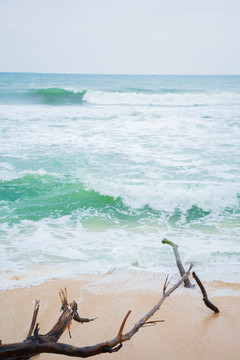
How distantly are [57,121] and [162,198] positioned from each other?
12022 millimetres

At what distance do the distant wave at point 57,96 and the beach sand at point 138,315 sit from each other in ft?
89.7

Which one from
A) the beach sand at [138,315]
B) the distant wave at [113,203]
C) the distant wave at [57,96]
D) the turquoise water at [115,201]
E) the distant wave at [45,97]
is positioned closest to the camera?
the beach sand at [138,315]

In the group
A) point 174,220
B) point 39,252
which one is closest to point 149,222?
point 174,220

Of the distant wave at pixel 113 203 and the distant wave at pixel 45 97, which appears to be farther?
the distant wave at pixel 45 97

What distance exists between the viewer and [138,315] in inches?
125

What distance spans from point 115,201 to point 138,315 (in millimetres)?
4136

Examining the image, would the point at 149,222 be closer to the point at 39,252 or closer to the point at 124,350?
the point at 39,252

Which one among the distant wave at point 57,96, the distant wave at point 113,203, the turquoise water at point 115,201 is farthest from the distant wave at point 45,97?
the distant wave at point 113,203

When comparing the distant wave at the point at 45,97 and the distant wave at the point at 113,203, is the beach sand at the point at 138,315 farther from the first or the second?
the distant wave at the point at 45,97

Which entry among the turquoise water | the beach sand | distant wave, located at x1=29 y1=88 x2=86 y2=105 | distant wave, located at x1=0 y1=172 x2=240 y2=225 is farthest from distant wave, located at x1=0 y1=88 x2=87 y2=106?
the beach sand

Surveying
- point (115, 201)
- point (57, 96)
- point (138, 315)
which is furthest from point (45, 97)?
point (138, 315)

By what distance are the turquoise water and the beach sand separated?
364 mm

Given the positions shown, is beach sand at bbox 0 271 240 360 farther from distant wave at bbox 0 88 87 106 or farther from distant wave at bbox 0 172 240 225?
distant wave at bbox 0 88 87 106

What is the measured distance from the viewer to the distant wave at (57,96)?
99.2ft
